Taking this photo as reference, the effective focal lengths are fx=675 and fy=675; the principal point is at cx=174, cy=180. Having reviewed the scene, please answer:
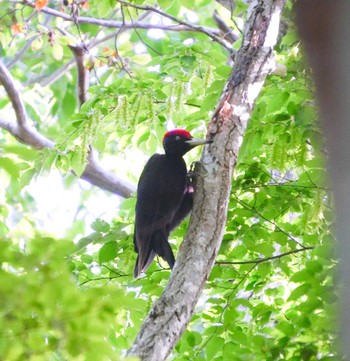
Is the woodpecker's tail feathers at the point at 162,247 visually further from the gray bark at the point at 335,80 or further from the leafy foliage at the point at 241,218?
the gray bark at the point at 335,80

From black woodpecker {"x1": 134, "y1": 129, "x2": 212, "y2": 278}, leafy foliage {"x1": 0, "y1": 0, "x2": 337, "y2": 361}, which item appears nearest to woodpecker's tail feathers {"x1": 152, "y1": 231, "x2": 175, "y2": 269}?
black woodpecker {"x1": 134, "y1": 129, "x2": 212, "y2": 278}

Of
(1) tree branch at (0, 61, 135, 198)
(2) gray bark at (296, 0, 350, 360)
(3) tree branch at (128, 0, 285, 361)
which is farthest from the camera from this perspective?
(1) tree branch at (0, 61, 135, 198)

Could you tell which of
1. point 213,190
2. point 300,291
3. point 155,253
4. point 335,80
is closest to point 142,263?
point 155,253

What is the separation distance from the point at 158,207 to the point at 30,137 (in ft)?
8.28

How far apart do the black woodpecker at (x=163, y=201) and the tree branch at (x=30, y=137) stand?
168cm

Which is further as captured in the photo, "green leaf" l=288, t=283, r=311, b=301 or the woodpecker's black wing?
the woodpecker's black wing

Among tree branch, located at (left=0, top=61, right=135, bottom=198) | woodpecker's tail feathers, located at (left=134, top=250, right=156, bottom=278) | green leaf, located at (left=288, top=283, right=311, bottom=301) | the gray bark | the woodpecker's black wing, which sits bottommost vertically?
the gray bark

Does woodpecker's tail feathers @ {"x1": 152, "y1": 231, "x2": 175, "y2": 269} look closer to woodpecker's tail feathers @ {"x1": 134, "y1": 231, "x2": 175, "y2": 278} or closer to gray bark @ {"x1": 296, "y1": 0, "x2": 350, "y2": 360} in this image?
woodpecker's tail feathers @ {"x1": 134, "y1": 231, "x2": 175, "y2": 278}

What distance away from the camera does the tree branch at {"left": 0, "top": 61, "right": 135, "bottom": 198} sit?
5797 mm

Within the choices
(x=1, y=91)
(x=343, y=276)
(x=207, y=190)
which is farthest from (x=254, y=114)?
(x=1, y=91)

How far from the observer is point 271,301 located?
4.02 m

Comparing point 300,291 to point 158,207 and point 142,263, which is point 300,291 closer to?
point 142,263

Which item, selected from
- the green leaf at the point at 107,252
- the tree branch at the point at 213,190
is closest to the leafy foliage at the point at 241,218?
the green leaf at the point at 107,252

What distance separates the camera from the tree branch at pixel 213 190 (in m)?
2.38
